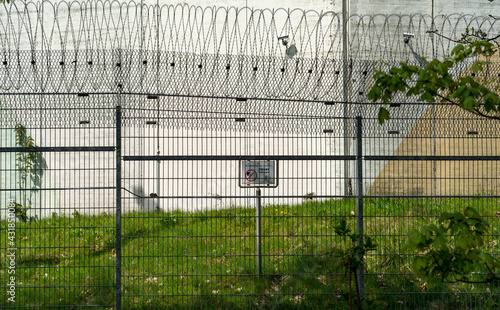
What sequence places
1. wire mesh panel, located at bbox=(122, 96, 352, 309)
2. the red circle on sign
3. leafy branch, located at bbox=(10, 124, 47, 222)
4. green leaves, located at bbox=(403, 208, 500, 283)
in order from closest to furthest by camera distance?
green leaves, located at bbox=(403, 208, 500, 283) < wire mesh panel, located at bbox=(122, 96, 352, 309) < the red circle on sign < leafy branch, located at bbox=(10, 124, 47, 222)

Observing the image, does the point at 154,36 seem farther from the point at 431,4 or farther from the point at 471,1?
the point at 471,1

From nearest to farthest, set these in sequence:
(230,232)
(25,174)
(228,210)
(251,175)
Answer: (230,232) → (251,175) → (228,210) → (25,174)

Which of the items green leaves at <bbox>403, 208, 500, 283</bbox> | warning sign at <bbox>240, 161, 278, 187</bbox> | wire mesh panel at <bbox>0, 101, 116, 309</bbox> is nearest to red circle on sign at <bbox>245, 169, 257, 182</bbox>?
warning sign at <bbox>240, 161, 278, 187</bbox>

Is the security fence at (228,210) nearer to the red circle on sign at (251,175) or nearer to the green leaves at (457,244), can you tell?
the red circle on sign at (251,175)

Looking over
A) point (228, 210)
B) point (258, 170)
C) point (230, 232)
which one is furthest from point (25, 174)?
point (258, 170)

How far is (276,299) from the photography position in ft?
17.3

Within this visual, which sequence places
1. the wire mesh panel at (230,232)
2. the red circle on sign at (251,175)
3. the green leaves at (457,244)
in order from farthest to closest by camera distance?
the red circle on sign at (251,175)
the wire mesh panel at (230,232)
the green leaves at (457,244)

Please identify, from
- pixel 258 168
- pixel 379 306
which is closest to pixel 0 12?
pixel 258 168

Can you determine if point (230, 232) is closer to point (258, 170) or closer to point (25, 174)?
point (258, 170)

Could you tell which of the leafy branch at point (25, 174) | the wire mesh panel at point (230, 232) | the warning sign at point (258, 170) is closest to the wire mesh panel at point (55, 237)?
the leafy branch at point (25, 174)

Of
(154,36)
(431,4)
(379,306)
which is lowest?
(379,306)

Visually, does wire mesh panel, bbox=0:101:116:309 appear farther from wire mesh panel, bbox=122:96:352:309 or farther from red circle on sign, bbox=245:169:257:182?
red circle on sign, bbox=245:169:257:182

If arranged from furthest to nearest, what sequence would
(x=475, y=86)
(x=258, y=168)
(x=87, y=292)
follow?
(x=87, y=292) < (x=258, y=168) < (x=475, y=86)

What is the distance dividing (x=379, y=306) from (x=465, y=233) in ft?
8.97
